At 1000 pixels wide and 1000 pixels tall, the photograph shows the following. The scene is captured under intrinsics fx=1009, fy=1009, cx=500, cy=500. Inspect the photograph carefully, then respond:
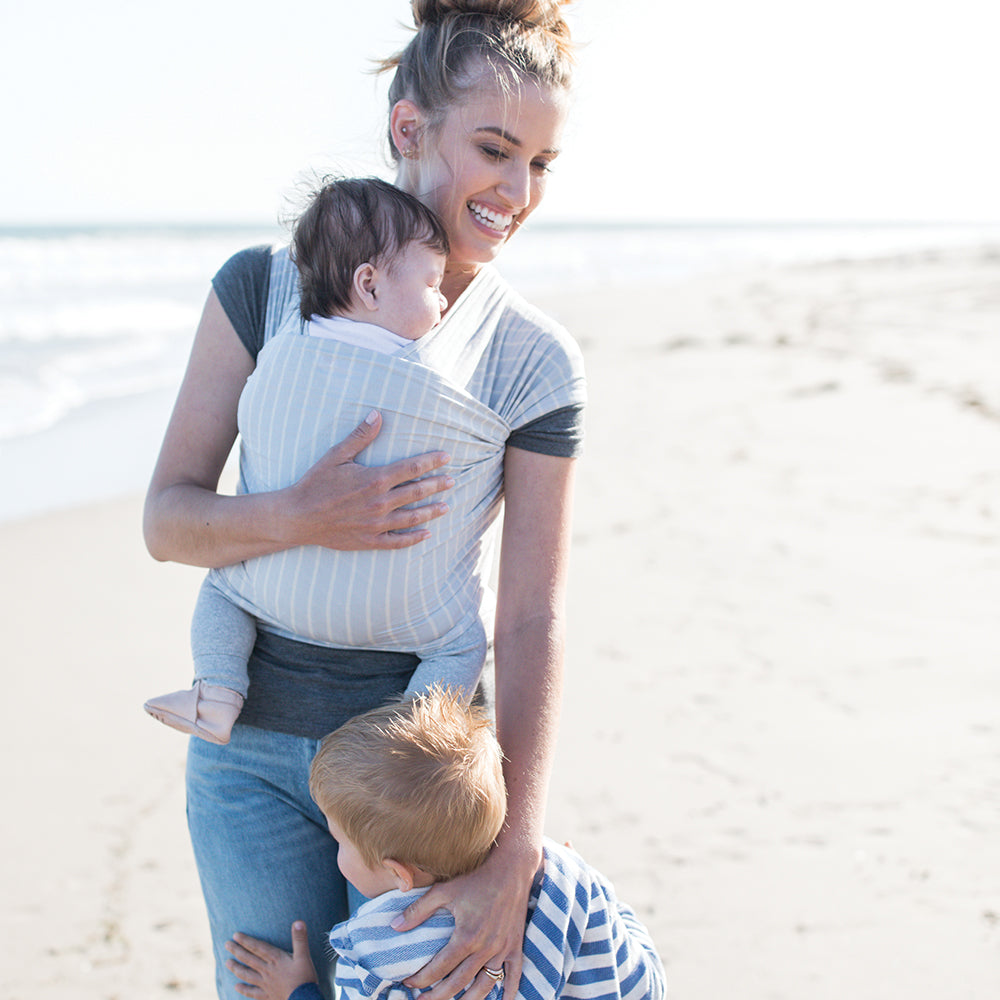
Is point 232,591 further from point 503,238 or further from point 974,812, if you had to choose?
point 974,812

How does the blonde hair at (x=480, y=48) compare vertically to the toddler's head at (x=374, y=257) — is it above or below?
above

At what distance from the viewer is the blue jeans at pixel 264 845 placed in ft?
5.25

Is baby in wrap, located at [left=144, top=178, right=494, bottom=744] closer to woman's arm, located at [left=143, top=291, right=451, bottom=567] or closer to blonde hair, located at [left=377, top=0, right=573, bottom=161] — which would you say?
woman's arm, located at [left=143, top=291, right=451, bottom=567]

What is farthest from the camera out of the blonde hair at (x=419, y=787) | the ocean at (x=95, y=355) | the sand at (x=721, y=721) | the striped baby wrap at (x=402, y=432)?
the ocean at (x=95, y=355)

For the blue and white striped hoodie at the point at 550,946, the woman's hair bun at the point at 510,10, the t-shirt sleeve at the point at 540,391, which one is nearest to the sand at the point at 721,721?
the blue and white striped hoodie at the point at 550,946

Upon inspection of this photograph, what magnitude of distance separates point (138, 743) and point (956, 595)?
11.5 feet

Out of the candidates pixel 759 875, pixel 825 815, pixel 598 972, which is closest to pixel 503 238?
pixel 598 972

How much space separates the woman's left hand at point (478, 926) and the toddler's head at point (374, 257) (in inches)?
31.9

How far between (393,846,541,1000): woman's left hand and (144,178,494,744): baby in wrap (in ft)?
0.98

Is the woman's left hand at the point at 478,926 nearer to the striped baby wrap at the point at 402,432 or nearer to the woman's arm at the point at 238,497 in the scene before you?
the striped baby wrap at the point at 402,432

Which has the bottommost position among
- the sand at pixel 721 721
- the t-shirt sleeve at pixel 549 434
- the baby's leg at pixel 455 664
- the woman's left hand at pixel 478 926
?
the sand at pixel 721 721

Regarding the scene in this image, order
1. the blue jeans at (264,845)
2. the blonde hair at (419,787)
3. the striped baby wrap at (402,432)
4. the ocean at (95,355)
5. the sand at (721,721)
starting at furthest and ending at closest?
the ocean at (95,355) → the sand at (721,721) → the blue jeans at (264,845) → the striped baby wrap at (402,432) → the blonde hair at (419,787)

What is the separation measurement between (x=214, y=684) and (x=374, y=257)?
0.71 m

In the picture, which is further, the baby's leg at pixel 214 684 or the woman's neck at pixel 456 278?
the woman's neck at pixel 456 278
